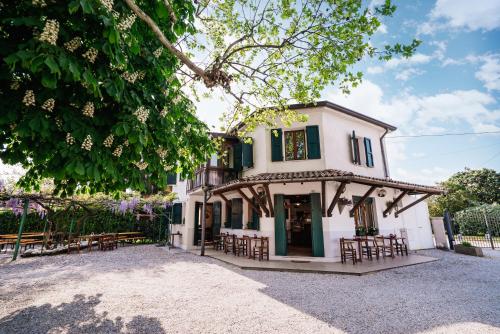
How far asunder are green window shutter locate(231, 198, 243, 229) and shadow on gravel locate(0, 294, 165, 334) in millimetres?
7036

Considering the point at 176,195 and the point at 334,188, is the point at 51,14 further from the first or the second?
the point at 176,195

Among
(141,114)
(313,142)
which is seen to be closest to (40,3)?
(141,114)

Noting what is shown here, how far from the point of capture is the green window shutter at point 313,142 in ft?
31.0

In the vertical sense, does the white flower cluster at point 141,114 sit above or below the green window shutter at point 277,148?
below

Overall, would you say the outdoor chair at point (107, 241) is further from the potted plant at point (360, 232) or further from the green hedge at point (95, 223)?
the potted plant at point (360, 232)

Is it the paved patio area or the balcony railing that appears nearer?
the paved patio area

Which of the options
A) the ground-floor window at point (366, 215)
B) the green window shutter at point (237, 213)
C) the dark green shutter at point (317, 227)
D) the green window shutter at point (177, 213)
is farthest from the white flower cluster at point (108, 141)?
the green window shutter at point (177, 213)

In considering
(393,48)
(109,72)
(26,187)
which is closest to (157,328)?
(26,187)

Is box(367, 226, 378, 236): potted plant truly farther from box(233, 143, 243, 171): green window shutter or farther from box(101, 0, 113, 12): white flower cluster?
box(101, 0, 113, 12): white flower cluster

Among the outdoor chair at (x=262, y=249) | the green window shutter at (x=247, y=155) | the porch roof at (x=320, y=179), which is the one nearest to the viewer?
the porch roof at (x=320, y=179)

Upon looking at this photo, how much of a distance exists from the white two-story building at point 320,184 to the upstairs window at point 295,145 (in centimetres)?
2

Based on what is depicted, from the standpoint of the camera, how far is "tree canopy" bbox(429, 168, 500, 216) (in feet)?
76.7

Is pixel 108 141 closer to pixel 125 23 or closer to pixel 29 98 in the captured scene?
pixel 29 98

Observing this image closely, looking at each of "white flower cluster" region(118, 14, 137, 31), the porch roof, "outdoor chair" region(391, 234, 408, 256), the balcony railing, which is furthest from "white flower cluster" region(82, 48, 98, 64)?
"outdoor chair" region(391, 234, 408, 256)
